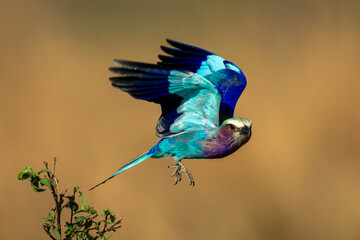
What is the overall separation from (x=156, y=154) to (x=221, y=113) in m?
0.32

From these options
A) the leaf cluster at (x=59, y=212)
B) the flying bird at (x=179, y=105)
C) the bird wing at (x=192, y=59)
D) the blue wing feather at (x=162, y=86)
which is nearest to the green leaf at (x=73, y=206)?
the leaf cluster at (x=59, y=212)

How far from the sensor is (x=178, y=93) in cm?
202

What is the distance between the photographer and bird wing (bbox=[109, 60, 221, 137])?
6.48 ft

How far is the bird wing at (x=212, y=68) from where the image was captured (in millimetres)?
2348

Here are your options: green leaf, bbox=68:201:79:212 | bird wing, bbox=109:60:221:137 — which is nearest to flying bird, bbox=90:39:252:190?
bird wing, bbox=109:60:221:137

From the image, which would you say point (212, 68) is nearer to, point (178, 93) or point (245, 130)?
A: point (178, 93)

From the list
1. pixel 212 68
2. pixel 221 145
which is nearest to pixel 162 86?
pixel 221 145

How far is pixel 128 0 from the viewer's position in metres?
4.56

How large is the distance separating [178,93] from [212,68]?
565 mm

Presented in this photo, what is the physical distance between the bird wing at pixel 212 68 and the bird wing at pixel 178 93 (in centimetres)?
27

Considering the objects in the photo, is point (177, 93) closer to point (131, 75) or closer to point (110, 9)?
point (131, 75)

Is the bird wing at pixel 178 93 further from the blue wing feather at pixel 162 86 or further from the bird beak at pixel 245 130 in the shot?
the bird beak at pixel 245 130

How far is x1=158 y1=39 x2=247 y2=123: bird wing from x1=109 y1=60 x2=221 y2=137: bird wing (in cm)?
27

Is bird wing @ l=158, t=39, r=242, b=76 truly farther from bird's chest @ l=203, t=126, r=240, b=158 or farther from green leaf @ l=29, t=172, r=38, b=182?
green leaf @ l=29, t=172, r=38, b=182
